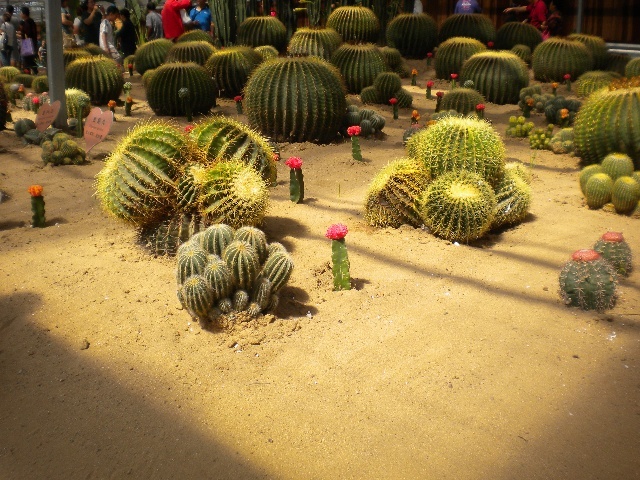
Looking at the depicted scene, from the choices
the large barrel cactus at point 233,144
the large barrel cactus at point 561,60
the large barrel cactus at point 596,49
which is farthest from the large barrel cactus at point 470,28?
the large barrel cactus at point 233,144

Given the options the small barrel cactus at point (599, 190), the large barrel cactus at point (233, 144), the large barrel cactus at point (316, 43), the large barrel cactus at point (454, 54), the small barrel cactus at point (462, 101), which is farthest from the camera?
the large barrel cactus at point (454, 54)

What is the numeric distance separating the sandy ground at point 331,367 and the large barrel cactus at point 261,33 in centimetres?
840

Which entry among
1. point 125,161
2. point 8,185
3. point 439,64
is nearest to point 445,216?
point 125,161

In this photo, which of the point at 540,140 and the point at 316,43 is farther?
the point at 316,43

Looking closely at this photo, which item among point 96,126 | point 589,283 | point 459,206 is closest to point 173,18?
point 96,126

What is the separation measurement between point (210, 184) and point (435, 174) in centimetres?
157

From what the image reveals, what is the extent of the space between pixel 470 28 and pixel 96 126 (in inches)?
345

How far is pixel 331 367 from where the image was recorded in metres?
3.29

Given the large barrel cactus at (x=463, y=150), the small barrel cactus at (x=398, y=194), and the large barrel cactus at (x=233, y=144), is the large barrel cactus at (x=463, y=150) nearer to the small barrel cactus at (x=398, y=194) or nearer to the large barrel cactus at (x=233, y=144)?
the small barrel cactus at (x=398, y=194)

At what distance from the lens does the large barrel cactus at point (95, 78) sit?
31.4 ft

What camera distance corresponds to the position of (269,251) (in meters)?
3.79

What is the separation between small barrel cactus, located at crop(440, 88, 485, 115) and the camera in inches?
325

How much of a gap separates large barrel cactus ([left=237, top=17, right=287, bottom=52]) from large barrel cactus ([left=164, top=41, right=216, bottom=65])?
1980 mm

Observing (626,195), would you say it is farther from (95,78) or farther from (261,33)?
(261,33)
